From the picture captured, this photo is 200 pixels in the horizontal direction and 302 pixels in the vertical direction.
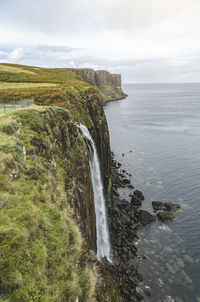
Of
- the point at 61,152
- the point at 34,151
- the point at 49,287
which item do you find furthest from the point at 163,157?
the point at 49,287

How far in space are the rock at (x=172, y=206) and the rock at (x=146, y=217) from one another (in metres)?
3.82

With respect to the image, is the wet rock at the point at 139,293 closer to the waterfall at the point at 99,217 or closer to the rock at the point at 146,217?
the waterfall at the point at 99,217

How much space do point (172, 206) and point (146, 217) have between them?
5.82 metres

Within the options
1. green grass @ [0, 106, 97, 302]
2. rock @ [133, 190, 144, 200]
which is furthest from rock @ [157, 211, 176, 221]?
green grass @ [0, 106, 97, 302]

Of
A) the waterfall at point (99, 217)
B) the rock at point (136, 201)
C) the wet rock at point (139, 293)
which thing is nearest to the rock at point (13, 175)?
the waterfall at point (99, 217)

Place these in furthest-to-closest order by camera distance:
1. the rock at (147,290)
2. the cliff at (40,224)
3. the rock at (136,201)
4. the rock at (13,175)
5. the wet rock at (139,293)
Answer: the rock at (136,201) → the rock at (147,290) → the wet rock at (139,293) → the rock at (13,175) → the cliff at (40,224)

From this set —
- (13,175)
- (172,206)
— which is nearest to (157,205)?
(172,206)

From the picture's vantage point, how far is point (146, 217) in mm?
31094

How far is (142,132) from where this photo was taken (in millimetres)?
80938

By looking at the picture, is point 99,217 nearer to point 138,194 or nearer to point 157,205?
point 157,205

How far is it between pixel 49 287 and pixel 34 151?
8.10 m

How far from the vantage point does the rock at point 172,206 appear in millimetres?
32734

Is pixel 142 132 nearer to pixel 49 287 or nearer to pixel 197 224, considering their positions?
pixel 197 224

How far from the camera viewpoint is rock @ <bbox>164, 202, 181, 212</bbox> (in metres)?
32.7
